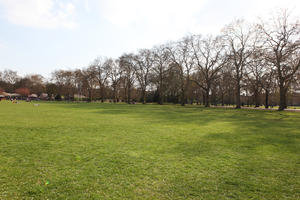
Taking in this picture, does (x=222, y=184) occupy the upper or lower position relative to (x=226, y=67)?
lower

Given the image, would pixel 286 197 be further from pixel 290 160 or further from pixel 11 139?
pixel 11 139

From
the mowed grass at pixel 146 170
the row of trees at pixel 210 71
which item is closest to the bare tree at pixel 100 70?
the row of trees at pixel 210 71

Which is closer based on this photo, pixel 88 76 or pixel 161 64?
pixel 161 64

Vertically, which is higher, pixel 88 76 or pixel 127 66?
pixel 127 66

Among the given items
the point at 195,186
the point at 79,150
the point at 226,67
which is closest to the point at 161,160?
the point at 195,186

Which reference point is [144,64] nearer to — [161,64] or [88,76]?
[161,64]

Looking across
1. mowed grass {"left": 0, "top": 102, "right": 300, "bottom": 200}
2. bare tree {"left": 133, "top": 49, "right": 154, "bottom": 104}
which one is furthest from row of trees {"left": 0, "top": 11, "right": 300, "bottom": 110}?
mowed grass {"left": 0, "top": 102, "right": 300, "bottom": 200}

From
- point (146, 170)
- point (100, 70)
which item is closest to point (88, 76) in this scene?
point (100, 70)

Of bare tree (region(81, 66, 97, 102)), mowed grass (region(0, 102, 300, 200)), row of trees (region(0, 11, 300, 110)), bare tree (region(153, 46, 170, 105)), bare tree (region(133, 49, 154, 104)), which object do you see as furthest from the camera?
bare tree (region(81, 66, 97, 102))

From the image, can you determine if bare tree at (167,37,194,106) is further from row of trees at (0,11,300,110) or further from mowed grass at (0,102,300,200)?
Answer: mowed grass at (0,102,300,200)

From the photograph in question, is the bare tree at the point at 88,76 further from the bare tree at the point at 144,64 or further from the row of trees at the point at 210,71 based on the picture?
the bare tree at the point at 144,64

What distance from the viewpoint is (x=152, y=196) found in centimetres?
346

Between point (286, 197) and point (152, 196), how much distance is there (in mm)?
2678

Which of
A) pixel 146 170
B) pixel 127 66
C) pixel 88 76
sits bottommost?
pixel 146 170
